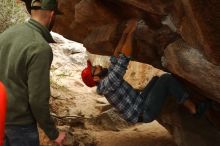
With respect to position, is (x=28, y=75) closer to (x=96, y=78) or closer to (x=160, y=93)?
(x=96, y=78)

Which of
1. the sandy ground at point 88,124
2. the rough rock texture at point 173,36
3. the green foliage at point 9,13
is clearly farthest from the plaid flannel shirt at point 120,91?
the green foliage at point 9,13

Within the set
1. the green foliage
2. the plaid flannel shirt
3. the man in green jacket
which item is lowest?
the green foliage

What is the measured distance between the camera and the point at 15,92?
4.18m

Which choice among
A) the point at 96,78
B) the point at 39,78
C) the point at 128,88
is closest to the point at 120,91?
the point at 128,88

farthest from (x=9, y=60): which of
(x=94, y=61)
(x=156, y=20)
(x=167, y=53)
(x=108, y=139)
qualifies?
(x=94, y=61)

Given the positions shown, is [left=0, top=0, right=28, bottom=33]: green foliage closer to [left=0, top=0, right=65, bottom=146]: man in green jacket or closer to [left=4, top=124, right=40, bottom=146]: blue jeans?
[left=0, top=0, right=65, bottom=146]: man in green jacket

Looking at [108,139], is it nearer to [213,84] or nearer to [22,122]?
[213,84]

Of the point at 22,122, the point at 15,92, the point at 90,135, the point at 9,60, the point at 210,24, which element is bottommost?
the point at 90,135

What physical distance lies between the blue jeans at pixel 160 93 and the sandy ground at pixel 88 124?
6.45 ft

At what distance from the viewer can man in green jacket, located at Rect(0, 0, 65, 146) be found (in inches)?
158

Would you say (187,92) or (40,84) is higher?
(40,84)

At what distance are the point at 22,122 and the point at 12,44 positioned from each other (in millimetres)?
821

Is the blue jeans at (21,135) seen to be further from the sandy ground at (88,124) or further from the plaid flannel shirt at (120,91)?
the sandy ground at (88,124)

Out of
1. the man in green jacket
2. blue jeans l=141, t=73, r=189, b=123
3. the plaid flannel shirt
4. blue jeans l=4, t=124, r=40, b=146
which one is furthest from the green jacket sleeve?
blue jeans l=141, t=73, r=189, b=123
